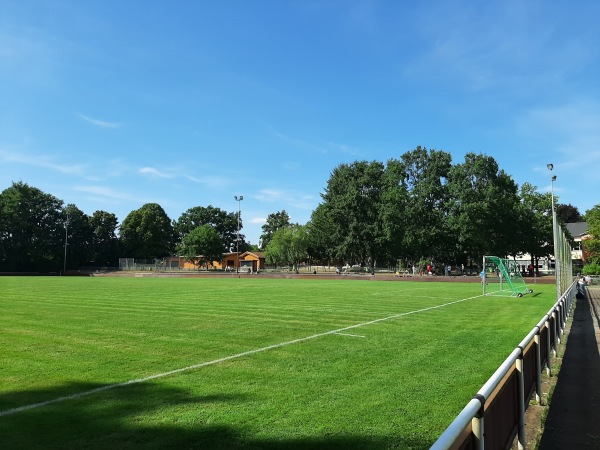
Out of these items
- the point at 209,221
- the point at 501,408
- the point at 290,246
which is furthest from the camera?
the point at 209,221

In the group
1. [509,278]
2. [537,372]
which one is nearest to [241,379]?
[537,372]

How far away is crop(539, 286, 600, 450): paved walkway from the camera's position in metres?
5.21

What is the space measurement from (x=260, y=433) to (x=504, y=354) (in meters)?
6.51

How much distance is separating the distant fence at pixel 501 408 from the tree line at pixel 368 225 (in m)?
58.5

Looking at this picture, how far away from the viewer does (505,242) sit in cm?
6322

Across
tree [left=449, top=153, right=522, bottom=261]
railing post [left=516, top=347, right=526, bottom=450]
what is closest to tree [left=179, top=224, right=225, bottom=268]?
tree [left=449, top=153, right=522, bottom=261]

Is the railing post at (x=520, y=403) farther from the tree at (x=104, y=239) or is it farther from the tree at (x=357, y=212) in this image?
the tree at (x=104, y=239)

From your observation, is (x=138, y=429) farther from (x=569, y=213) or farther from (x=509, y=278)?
(x=569, y=213)

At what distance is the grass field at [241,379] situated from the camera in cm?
502

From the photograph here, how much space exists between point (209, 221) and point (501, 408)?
129 metres

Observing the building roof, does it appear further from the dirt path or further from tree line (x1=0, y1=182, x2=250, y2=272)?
the dirt path

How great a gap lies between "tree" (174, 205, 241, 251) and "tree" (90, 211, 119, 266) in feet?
70.9

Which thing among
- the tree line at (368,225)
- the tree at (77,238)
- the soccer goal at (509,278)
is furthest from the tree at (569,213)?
the tree at (77,238)

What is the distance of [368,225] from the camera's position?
78.4 meters
